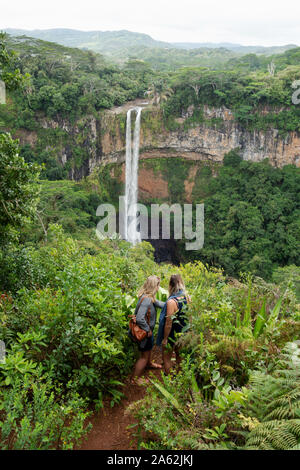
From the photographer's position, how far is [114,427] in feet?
8.50

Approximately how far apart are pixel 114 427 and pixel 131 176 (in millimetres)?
25227

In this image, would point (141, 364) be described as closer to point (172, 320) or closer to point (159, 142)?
point (172, 320)

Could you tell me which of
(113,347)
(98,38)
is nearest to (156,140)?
(113,347)

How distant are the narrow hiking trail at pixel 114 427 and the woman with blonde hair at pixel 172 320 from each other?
0.38 metres

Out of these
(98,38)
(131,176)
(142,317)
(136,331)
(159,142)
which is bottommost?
(131,176)

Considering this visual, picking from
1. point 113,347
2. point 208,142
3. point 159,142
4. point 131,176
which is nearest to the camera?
point 113,347

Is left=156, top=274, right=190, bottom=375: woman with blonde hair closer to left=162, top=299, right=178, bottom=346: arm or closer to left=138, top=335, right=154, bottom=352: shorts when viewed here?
left=162, top=299, right=178, bottom=346: arm

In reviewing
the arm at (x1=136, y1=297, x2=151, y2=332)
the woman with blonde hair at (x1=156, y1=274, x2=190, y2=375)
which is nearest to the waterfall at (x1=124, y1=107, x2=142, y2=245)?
the woman with blonde hair at (x1=156, y1=274, x2=190, y2=375)

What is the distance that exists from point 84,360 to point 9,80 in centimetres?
355

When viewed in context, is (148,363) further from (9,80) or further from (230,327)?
(9,80)

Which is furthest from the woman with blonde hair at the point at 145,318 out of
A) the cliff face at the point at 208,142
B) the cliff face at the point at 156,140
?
the cliff face at the point at 208,142

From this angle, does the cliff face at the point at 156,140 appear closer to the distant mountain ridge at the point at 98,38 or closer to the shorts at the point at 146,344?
the shorts at the point at 146,344

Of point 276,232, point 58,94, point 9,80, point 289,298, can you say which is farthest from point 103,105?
point 289,298

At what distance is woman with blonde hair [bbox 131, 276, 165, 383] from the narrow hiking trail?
0.38 feet
